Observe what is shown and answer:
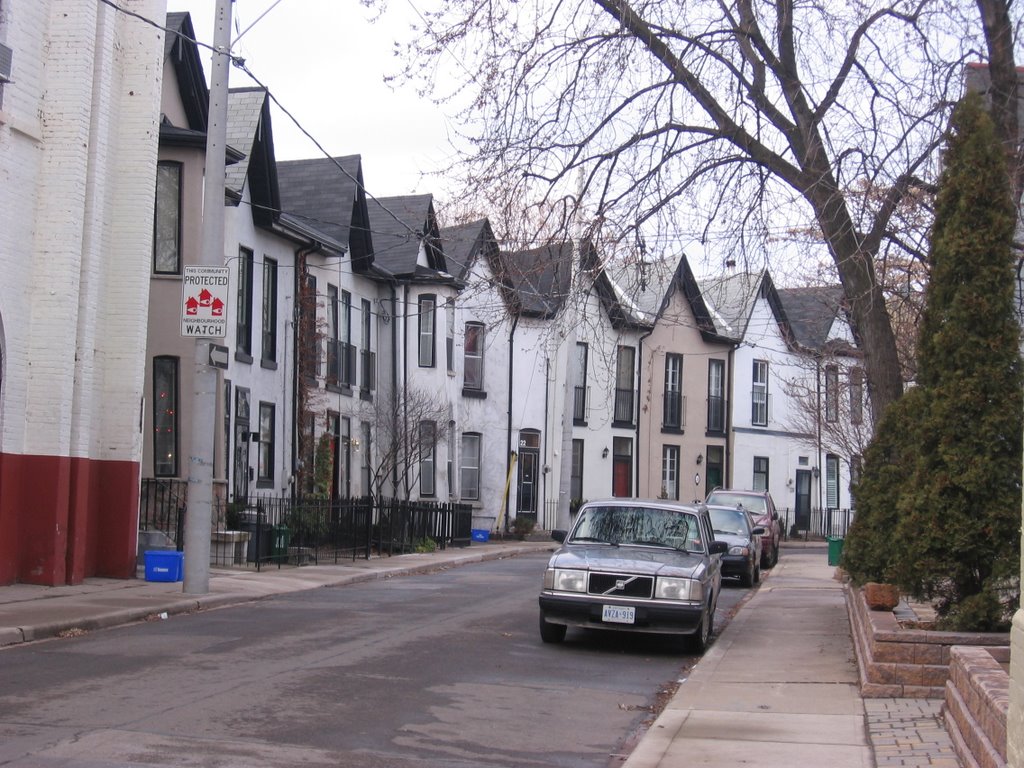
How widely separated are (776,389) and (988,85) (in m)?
37.5

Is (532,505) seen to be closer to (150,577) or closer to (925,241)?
(150,577)

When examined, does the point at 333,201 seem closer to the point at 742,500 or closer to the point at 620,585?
the point at 742,500

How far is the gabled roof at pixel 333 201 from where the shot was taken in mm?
31750

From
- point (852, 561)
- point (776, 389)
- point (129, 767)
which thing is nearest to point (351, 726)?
point (129, 767)

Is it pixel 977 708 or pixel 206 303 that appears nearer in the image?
pixel 977 708

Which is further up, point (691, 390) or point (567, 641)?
point (691, 390)

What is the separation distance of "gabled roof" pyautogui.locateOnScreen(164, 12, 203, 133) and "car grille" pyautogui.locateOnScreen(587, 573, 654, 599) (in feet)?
47.1

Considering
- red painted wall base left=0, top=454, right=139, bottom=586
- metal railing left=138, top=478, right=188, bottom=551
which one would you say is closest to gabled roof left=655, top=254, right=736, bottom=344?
metal railing left=138, top=478, right=188, bottom=551

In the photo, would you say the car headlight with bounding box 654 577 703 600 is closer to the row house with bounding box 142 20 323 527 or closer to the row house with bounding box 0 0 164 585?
the row house with bounding box 0 0 164 585

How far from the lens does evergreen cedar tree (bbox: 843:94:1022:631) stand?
10.6 meters

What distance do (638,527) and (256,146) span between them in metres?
15.2

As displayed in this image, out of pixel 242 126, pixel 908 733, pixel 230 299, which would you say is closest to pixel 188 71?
pixel 242 126

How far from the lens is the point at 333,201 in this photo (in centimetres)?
3225

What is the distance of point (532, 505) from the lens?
4219 centimetres
